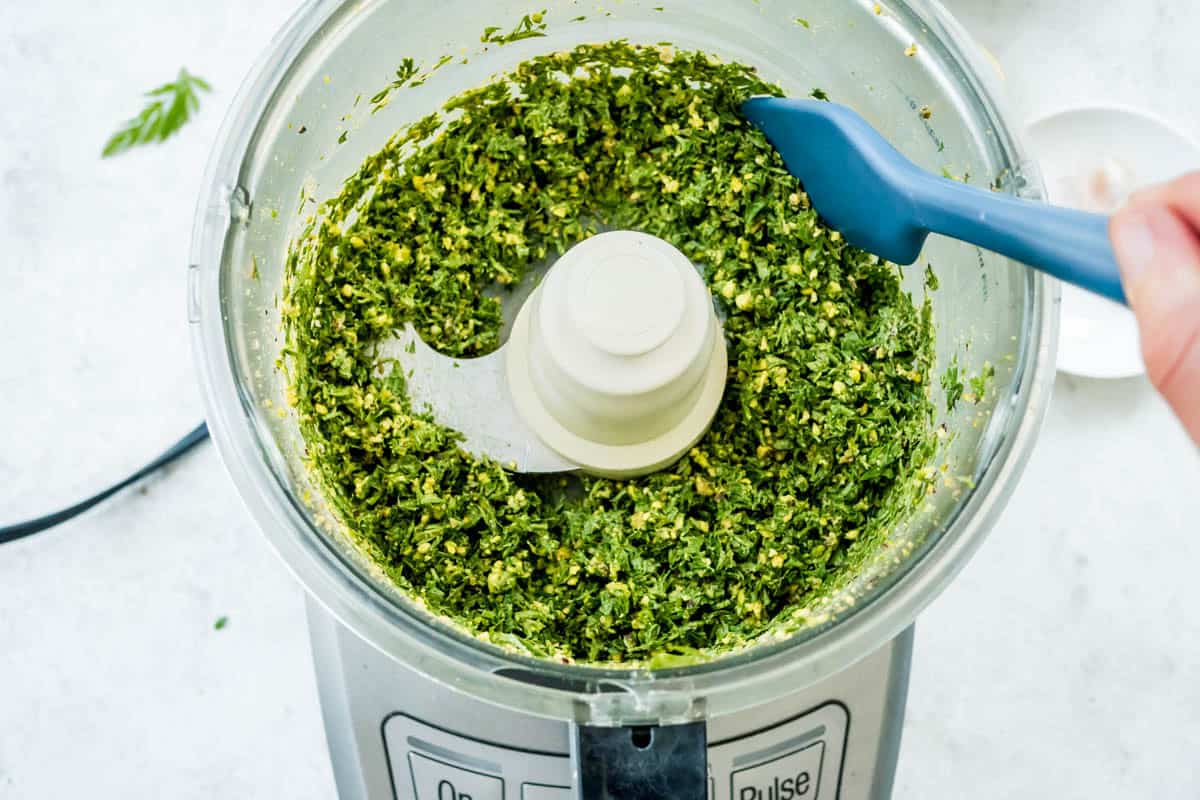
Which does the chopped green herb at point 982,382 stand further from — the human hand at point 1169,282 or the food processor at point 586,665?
the human hand at point 1169,282

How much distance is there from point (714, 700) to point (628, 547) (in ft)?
0.80

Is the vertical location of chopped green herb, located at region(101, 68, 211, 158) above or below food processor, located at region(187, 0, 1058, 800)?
above

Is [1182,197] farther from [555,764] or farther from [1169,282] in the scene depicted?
[555,764]

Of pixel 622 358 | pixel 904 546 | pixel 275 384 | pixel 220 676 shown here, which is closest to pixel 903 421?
pixel 904 546

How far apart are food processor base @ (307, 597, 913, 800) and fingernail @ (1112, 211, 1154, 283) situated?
57 cm

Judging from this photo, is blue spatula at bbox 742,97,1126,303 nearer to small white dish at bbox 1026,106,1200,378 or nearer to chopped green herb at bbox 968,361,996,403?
chopped green herb at bbox 968,361,996,403

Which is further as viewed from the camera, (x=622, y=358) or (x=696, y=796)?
(x=622, y=358)

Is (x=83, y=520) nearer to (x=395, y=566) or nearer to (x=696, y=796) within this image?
(x=395, y=566)

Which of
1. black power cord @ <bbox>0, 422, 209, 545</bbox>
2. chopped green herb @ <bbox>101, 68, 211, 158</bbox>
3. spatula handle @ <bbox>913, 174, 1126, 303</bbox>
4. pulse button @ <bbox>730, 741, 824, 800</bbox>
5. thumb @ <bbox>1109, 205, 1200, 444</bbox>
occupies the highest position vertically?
chopped green herb @ <bbox>101, 68, 211, 158</bbox>

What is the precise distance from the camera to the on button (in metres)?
1.03

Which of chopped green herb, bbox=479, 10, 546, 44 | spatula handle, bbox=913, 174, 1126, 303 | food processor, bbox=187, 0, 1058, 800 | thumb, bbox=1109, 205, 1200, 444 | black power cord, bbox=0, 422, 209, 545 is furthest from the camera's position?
black power cord, bbox=0, 422, 209, 545

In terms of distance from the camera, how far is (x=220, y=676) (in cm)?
141

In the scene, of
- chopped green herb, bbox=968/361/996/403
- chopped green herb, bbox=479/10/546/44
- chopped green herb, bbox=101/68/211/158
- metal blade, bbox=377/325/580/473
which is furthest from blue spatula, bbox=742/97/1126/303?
chopped green herb, bbox=101/68/211/158

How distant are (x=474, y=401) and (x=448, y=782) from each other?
40 cm
